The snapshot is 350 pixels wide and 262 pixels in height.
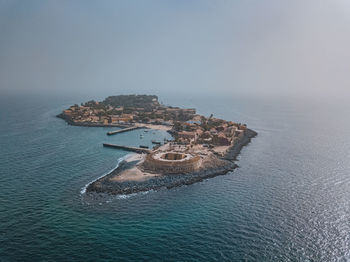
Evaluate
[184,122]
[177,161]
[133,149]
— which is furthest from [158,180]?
[184,122]

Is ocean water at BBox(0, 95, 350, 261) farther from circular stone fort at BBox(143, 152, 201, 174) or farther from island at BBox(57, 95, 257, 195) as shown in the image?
circular stone fort at BBox(143, 152, 201, 174)

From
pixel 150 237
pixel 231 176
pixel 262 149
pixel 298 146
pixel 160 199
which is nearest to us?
pixel 150 237

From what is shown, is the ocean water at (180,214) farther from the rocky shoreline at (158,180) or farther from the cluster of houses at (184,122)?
the cluster of houses at (184,122)

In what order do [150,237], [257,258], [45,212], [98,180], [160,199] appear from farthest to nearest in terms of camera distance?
[98,180] < [160,199] < [45,212] < [150,237] < [257,258]

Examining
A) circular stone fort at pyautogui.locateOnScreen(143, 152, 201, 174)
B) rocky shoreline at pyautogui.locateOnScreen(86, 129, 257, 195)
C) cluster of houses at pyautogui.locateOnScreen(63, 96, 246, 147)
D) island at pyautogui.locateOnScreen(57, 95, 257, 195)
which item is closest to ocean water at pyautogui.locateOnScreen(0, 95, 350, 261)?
rocky shoreline at pyautogui.locateOnScreen(86, 129, 257, 195)

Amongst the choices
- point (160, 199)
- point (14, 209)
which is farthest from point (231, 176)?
point (14, 209)

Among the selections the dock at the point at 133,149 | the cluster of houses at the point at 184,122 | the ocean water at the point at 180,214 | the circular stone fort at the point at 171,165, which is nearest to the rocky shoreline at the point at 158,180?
the circular stone fort at the point at 171,165

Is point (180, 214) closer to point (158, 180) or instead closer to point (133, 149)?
point (158, 180)

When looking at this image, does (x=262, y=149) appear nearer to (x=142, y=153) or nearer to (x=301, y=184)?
(x=301, y=184)
